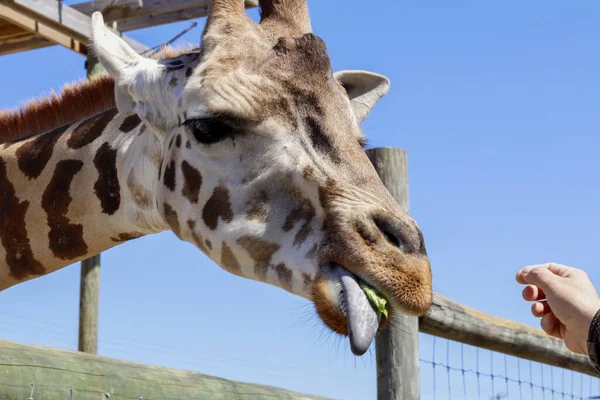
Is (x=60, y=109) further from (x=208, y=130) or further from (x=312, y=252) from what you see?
(x=312, y=252)

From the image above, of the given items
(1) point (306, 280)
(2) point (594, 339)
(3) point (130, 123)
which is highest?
(3) point (130, 123)

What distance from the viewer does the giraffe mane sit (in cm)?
355

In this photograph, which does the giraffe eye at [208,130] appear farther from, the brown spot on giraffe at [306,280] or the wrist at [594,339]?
the wrist at [594,339]

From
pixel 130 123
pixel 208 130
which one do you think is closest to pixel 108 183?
pixel 130 123

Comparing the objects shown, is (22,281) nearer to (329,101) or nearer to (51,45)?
(329,101)

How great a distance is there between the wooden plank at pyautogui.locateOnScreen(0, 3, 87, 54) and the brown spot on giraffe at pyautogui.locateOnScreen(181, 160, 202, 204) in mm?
2733

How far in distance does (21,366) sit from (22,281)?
1650 mm

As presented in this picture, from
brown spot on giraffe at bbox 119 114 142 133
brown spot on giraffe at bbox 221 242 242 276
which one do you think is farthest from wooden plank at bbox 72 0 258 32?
brown spot on giraffe at bbox 221 242 242 276

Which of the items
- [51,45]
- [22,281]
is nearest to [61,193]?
[22,281]

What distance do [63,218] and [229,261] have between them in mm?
836

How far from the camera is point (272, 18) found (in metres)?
3.21

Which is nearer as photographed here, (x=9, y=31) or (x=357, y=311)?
(x=357, y=311)

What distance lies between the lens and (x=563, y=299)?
1.97m

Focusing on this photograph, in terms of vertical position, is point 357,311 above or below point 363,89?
below
